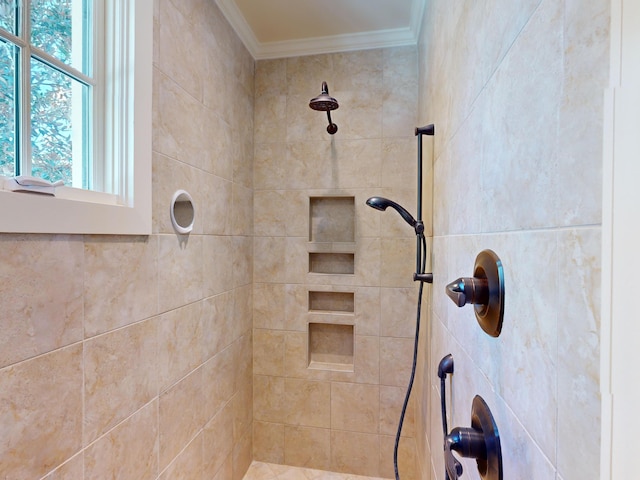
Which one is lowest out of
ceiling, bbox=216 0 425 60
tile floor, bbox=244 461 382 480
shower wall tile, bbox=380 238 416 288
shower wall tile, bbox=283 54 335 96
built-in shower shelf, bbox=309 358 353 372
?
tile floor, bbox=244 461 382 480

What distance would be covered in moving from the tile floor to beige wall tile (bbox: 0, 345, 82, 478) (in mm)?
1436

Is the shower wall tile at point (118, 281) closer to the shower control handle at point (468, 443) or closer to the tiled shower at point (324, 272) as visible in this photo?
the tiled shower at point (324, 272)

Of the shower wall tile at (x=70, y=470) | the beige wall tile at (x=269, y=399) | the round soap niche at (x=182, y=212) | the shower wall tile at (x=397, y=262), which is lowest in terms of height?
the beige wall tile at (x=269, y=399)

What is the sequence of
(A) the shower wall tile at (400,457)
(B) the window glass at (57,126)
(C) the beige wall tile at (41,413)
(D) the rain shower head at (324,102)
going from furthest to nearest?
(A) the shower wall tile at (400,457) → (D) the rain shower head at (324,102) → (B) the window glass at (57,126) → (C) the beige wall tile at (41,413)

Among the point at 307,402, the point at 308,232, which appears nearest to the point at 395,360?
the point at 307,402

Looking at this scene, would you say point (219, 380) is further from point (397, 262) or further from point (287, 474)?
point (397, 262)

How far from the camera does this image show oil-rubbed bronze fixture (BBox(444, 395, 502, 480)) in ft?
1.84

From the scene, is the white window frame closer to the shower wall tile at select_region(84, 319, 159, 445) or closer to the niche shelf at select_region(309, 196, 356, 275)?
the shower wall tile at select_region(84, 319, 159, 445)

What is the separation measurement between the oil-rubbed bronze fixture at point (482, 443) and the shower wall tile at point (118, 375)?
0.95m

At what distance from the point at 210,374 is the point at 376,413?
1050mm

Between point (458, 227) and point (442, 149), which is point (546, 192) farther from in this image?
point (442, 149)

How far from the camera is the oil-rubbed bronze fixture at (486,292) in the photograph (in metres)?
0.56

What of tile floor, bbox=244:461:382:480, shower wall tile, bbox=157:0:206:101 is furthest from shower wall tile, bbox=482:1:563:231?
tile floor, bbox=244:461:382:480

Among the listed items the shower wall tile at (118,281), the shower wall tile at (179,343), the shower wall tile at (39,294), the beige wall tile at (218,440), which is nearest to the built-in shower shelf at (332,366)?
the beige wall tile at (218,440)
